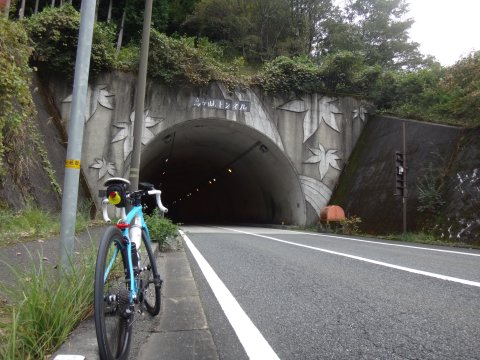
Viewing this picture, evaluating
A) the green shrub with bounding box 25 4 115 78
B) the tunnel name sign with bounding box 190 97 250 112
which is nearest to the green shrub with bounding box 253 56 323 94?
the tunnel name sign with bounding box 190 97 250 112

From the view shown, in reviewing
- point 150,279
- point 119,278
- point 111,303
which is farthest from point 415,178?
point 111,303

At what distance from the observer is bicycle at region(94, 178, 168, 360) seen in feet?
7.13

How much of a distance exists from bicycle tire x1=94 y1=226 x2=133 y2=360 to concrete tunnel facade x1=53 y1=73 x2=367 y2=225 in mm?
16067

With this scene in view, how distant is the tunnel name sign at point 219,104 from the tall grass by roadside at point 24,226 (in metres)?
12.0

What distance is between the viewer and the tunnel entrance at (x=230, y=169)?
21.0 m

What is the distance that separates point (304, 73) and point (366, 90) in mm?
3680

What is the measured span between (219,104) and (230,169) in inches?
382

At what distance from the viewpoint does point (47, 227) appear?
25.6 feet

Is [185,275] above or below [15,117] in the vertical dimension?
below

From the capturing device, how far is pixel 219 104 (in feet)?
65.7

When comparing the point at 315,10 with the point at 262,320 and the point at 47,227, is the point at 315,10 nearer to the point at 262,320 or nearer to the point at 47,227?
the point at 47,227

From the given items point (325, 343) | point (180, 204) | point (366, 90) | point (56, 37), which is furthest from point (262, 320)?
point (180, 204)

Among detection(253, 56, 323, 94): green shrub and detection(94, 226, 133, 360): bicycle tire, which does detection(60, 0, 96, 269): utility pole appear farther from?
detection(253, 56, 323, 94): green shrub

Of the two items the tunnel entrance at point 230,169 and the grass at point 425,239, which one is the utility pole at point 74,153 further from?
the tunnel entrance at point 230,169
